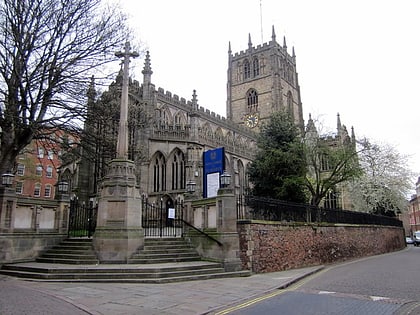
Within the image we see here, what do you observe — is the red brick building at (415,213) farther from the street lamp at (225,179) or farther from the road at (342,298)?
the street lamp at (225,179)

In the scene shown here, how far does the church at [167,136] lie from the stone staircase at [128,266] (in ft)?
11.6

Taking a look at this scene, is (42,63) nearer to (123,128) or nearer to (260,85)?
(123,128)

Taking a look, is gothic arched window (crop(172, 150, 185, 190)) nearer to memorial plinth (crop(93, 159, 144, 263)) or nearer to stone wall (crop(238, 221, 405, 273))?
stone wall (crop(238, 221, 405, 273))

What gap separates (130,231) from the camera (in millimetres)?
12984

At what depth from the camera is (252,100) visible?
7112 centimetres

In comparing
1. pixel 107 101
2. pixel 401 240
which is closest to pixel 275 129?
pixel 107 101

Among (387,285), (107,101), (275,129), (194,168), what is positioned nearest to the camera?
(387,285)

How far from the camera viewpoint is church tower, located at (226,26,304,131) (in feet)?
223

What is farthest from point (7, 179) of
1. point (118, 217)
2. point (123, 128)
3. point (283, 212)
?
point (283, 212)

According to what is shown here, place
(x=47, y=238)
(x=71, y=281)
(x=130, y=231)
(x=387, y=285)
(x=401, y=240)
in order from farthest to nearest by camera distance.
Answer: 1. (x=401, y=240)
2. (x=47, y=238)
3. (x=130, y=231)
4. (x=387, y=285)
5. (x=71, y=281)

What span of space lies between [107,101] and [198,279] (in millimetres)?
8644

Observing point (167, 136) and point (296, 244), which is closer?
point (296, 244)

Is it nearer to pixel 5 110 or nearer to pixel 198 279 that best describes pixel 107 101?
pixel 5 110

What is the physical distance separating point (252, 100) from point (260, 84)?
342 centimetres
